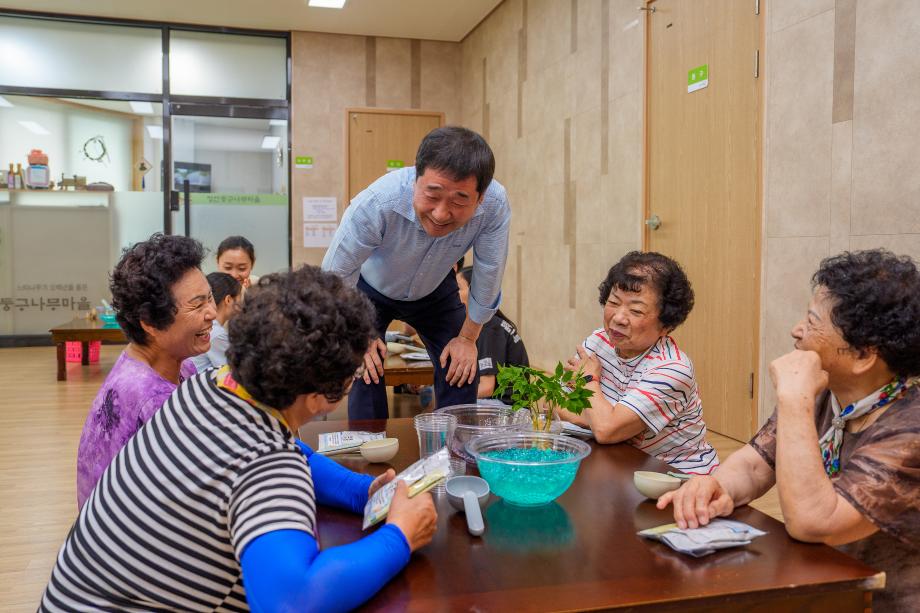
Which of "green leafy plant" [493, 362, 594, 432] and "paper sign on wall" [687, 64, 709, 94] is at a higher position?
"paper sign on wall" [687, 64, 709, 94]

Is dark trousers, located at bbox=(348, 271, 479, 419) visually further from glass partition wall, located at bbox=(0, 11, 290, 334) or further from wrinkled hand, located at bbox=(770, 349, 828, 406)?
glass partition wall, located at bbox=(0, 11, 290, 334)

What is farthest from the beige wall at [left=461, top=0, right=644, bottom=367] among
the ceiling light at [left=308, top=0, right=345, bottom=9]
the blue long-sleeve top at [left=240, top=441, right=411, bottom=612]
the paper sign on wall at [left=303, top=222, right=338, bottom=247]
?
the blue long-sleeve top at [left=240, top=441, right=411, bottom=612]

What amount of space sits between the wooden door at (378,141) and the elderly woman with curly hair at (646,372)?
6163 mm

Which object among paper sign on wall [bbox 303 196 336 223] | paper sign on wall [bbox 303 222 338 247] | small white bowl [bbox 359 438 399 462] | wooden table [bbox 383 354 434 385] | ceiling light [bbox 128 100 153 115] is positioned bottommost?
wooden table [bbox 383 354 434 385]

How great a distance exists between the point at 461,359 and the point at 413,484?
4.48ft

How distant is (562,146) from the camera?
5781mm

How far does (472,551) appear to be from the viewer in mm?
1117

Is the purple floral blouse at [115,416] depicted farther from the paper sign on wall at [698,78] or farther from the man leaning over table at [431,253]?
the paper sign on wall at [698,78]

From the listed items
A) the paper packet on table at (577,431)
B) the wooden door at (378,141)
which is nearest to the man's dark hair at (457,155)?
the paper packet on table at (577,431)

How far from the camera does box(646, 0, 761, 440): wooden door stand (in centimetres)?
377

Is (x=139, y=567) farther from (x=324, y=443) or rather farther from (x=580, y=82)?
(x=580, y=82)

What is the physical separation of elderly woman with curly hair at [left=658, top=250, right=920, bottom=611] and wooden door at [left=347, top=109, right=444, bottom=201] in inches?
273

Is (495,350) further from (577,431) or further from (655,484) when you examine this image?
(655,484)

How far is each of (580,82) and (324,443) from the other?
14.2 feet
